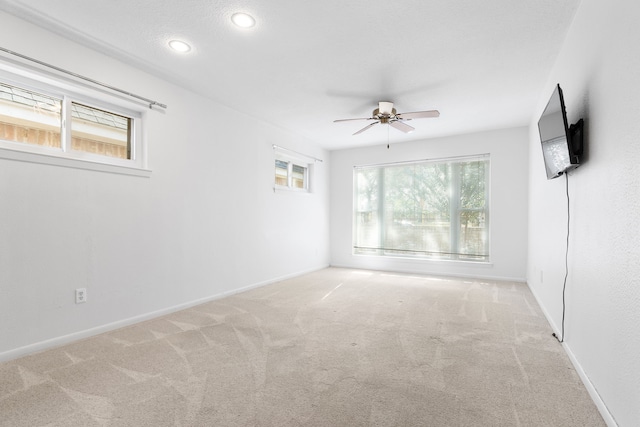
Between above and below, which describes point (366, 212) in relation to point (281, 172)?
below

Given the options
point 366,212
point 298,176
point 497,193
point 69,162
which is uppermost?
point 298,176

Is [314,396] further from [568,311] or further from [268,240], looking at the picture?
[268,240]

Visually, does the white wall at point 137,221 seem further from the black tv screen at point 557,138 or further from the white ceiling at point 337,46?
the black tv screen at point 557,138

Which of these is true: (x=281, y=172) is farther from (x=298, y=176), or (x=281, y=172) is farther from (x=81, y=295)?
(x=81, y=295)

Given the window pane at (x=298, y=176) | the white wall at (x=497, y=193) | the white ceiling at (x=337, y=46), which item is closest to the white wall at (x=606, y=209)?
the white ceiling at (x=337, y=46)

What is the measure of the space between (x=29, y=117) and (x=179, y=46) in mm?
1326

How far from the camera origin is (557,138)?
223cm

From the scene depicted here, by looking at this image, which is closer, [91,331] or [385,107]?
[91,331]

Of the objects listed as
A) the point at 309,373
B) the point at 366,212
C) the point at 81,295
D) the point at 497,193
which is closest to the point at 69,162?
the point at 81,295

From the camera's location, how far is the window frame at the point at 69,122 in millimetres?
2393

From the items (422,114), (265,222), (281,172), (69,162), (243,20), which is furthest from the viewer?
(281,172)

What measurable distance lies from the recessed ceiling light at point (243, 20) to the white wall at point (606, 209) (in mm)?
2211

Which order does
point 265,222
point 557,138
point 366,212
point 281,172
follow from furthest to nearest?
1. point 366,212
2. point 281,172
3. point 265,222
4. point 557,138

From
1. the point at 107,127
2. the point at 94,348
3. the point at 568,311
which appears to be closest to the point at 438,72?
→ the point at 568,311
